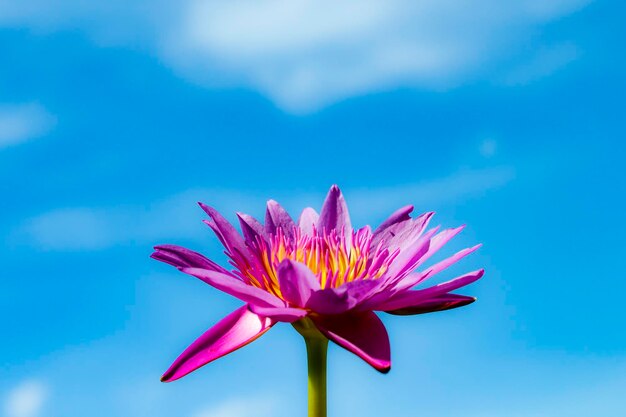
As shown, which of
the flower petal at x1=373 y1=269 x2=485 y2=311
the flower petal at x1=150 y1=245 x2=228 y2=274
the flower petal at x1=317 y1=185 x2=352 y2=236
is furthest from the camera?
the flower petal at x1=317 y1=185 x2=352 y2=236

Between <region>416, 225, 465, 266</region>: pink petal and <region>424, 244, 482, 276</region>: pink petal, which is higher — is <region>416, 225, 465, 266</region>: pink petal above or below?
above

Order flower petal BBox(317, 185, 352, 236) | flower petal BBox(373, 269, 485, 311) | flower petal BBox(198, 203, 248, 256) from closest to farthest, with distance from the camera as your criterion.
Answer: flower petal BBox(373, 269, 485, 311) → flower petal BBox(198, 203, 248, 256) → flower petal BBox(317, 185, 352, 236)

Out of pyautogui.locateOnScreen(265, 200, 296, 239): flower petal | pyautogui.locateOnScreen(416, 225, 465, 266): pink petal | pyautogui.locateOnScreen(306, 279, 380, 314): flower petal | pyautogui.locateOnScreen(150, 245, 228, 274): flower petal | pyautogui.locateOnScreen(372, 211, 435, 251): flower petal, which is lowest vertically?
pyautogui.locateOnScreen(306, 279, 380, 314): flower petal

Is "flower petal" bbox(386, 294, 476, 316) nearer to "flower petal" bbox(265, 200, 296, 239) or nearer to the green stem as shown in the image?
the green stem

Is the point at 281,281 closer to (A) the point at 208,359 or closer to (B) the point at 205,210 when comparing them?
(A) the point at 208,359

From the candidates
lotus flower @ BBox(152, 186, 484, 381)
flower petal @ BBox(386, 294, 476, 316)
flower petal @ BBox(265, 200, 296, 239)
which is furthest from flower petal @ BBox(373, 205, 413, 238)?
flower petal @ BBox(386, 294, 476, 316)

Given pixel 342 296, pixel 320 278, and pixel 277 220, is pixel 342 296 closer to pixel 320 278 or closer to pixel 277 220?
pixel 320 278

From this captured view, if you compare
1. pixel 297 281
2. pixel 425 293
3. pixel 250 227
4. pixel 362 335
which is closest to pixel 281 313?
pixel 297 281
